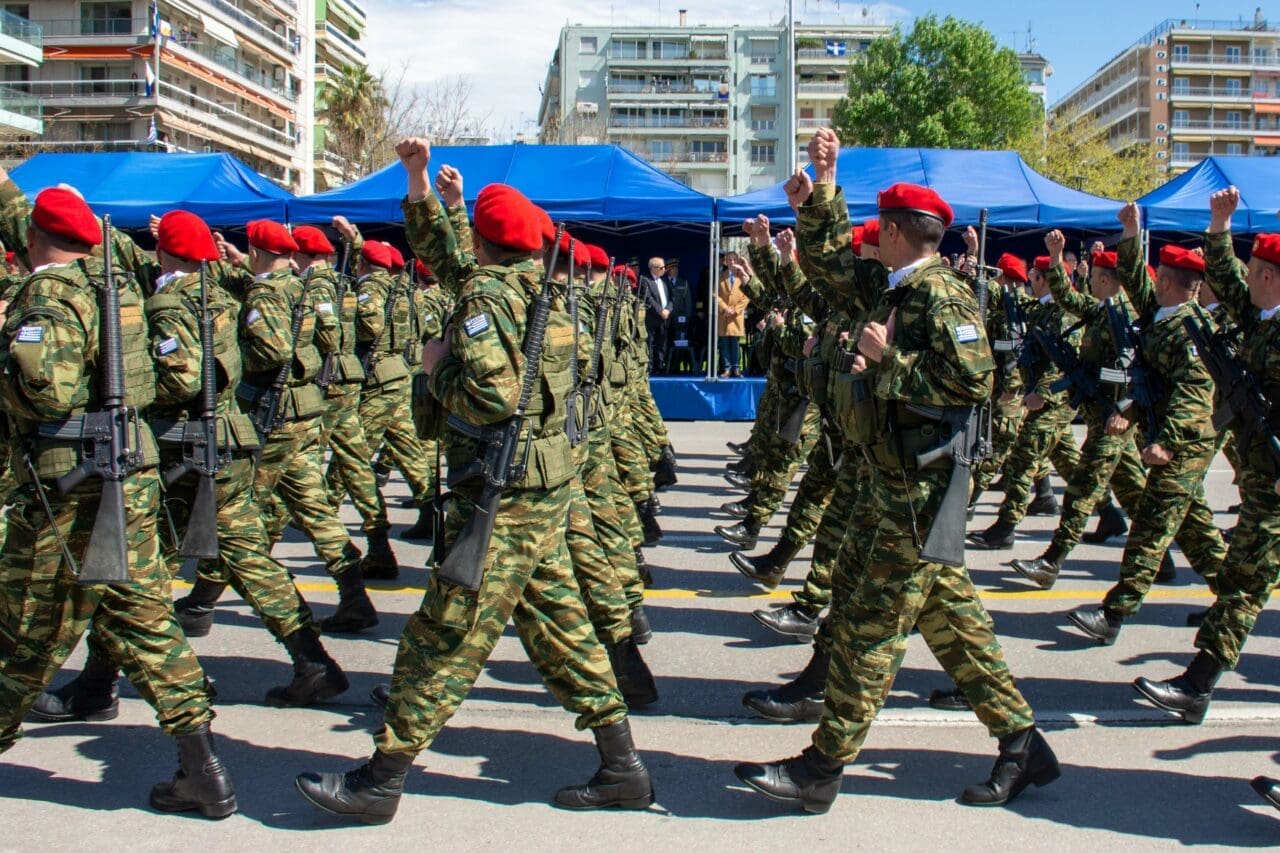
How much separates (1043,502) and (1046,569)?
270cm

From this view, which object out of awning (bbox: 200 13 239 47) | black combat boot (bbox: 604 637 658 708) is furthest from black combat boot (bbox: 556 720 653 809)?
awning (bbox: 200 13 239 47)

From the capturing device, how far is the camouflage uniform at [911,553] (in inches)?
144

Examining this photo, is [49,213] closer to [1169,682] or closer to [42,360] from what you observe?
[42,360]

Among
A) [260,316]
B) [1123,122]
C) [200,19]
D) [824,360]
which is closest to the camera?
[824,360]

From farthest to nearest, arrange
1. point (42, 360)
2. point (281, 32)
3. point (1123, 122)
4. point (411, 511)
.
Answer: point (1123, 122) < point (281, 32) < point (411, 511) < point (42, 360)

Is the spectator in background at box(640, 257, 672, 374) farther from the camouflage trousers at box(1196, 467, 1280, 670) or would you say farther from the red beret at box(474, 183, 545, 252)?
the red beret at box(474, 183, 545, 252)

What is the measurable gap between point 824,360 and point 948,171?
45.0ft

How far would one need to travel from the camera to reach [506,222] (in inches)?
145

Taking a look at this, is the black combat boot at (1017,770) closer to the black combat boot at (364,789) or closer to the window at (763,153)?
the black combat boot at (364,789)

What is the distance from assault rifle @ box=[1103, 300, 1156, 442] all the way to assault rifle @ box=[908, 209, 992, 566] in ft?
8.39

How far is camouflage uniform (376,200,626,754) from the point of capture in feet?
11.5

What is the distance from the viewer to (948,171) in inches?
666

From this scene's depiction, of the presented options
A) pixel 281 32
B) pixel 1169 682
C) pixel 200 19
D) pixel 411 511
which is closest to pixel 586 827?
pixel 1169 682

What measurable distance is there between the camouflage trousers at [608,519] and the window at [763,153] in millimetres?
96645
